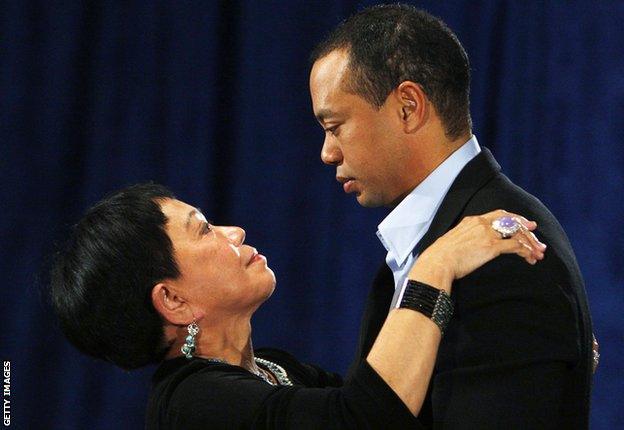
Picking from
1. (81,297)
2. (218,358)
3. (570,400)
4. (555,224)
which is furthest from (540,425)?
(81,297)

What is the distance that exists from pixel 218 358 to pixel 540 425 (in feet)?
2.12

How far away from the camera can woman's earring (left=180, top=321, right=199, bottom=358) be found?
1672mm

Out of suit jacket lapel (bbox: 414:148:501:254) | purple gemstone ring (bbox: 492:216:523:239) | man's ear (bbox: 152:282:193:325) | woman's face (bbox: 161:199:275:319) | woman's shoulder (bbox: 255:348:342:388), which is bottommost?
woman's shoulder (bbox: 255:348:342:388)

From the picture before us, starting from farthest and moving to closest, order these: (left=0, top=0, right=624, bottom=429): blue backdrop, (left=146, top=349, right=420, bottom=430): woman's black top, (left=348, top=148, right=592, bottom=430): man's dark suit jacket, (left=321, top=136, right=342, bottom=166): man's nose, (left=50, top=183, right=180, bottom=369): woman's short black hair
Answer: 1. (left=0, top=0, right=624, bottom=429): blue backdrop
2. (left=50, top=183, right=180, bottom=369): woman's short black hair
3. (left=321, top=136, right=342, bottom=166): man's nose
4. (left=146, top=349, right=420, bottom=430): woman's black top
5. (left=348, top=148, right=592, bottom=430): man's dark suit jacket

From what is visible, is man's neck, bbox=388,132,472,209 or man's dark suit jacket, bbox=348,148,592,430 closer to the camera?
man's dark suit jacket, bbox=348,148,592,430

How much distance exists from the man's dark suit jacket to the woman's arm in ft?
0.05

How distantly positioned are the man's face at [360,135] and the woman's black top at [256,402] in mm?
241

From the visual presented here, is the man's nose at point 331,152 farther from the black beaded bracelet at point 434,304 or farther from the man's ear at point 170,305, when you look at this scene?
the man's ear at point 170,305

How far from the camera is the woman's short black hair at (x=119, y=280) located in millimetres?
1653

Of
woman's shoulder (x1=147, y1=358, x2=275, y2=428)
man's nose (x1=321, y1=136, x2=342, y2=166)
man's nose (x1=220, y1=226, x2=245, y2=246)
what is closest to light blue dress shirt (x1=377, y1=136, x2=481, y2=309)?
man's nose (x1=321, y1=136, x2=342, y2=166)

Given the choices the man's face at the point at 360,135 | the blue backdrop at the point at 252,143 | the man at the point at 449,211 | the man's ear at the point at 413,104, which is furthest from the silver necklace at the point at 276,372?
the blue backdrop at the point at 252,143

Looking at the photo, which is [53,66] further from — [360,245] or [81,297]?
[81,297]

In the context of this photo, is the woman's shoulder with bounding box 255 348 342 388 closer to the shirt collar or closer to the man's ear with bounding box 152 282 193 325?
the man's ear with bounding box 152 282 193 325

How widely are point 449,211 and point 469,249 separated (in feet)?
0.34
